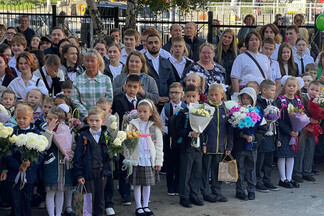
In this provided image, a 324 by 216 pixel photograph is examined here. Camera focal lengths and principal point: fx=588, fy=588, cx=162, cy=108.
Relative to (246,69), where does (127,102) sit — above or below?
below

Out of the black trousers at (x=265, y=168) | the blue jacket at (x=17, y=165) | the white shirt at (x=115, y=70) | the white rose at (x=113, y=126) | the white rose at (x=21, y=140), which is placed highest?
the white shirt at (x=115, y=70)

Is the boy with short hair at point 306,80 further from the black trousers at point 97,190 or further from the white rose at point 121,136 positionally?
the black trousers at point 97,190

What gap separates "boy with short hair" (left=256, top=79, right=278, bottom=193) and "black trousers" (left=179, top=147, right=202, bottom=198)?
1.16m

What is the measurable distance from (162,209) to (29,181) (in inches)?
72.8

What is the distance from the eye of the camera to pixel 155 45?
30.6 feet

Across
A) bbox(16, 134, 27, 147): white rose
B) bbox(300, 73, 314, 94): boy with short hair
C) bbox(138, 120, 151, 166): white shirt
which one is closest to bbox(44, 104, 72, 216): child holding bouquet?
bbox(16, 134, 27, 147): white rose

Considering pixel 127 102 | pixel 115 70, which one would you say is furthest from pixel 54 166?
pixel 115 70

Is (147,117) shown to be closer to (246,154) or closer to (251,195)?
(246,154)

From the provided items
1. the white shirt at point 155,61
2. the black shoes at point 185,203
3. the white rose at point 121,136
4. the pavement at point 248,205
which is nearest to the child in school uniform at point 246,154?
the pavement at point 248,205

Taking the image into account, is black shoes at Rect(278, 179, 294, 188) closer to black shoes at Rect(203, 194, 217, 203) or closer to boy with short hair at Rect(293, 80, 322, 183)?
boy with short hair at Rect(293, 80, 322, 183)

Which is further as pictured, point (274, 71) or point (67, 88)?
point (274, 71)

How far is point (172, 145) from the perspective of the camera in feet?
26.9

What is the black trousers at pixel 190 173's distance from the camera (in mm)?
7953

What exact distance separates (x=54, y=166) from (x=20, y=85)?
5.77ft
